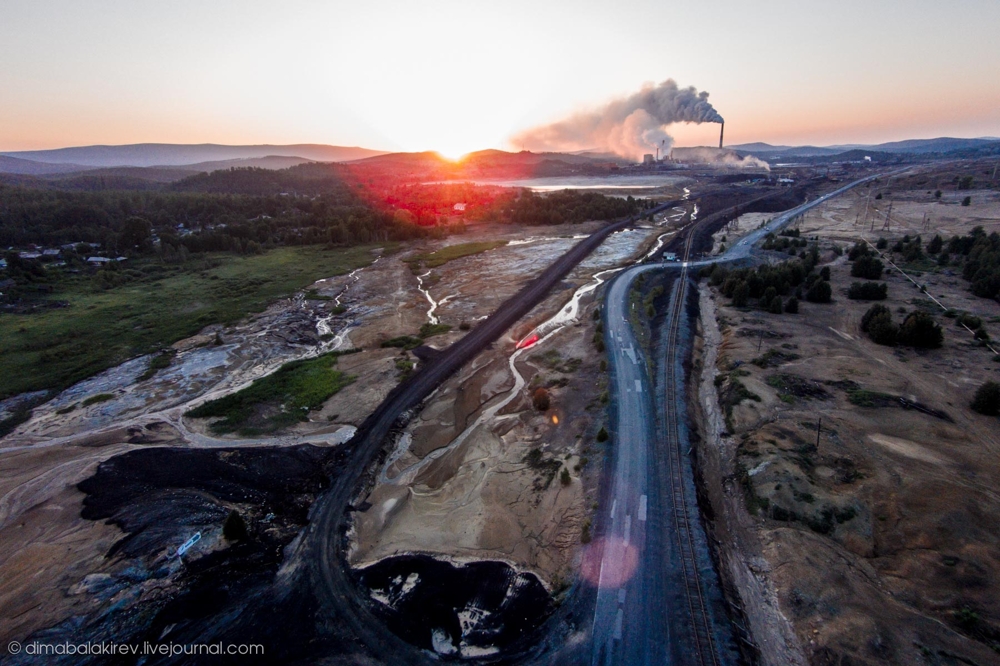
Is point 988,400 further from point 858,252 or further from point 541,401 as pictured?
point 858,252

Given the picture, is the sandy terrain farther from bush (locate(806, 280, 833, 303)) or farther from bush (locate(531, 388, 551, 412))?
→ bush (locate(531, 388, 551, 412))

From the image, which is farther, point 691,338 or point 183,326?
point 183,326

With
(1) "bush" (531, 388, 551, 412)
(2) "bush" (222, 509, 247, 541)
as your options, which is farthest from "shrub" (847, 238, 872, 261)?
(2) "bush" (222, 509, 247, 541)

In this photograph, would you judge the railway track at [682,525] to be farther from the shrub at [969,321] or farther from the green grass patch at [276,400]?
the shrub at [969,321]

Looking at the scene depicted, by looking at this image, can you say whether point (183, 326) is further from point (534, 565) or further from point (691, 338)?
point (691, 338)

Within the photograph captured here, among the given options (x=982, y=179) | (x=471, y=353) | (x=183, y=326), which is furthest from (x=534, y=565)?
(x=982, y=179)

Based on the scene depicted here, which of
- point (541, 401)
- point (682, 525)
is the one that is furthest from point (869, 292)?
point (682, 525)
